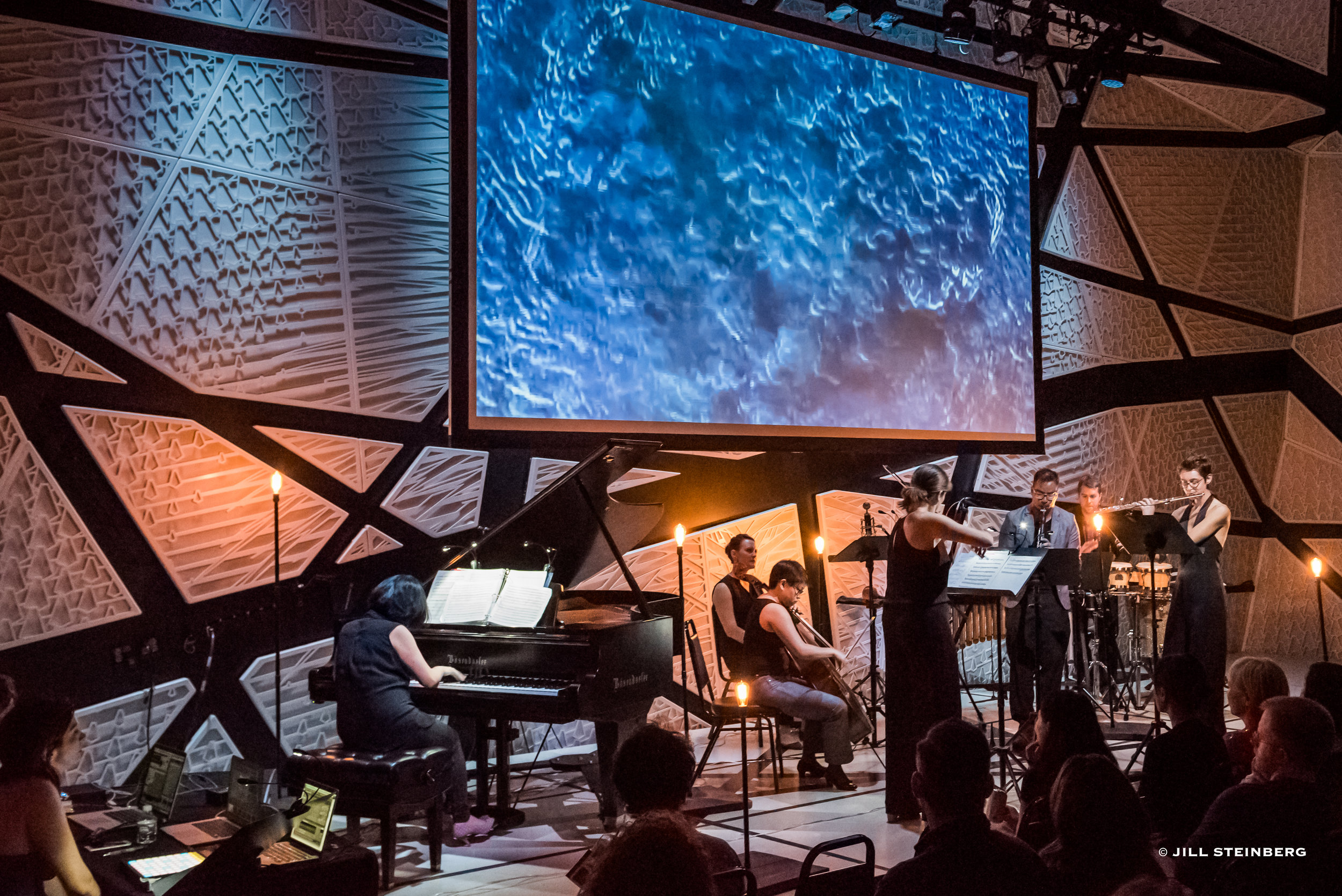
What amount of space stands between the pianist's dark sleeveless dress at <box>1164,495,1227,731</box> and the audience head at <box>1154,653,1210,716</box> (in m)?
2.84

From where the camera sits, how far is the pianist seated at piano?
13.8 feet

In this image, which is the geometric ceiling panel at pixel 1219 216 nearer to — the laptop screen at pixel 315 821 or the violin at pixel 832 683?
the violin at pixel 832 683

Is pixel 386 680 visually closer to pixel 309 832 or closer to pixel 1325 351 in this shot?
pixel 309 832

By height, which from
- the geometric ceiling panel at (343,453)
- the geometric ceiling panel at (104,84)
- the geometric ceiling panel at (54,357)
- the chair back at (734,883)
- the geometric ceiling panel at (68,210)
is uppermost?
the geometric ceiling panel at (104,84)

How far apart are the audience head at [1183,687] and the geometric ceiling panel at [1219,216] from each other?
707 centimetres

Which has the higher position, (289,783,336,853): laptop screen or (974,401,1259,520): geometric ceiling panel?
(974,401,1259,520): geometric ceiling panel

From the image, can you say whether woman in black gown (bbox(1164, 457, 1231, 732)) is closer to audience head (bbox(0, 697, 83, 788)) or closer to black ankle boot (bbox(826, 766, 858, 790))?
black ankle boot (bbox(826, 766, 858, 790))

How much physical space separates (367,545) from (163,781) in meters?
2.02

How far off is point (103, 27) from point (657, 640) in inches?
157

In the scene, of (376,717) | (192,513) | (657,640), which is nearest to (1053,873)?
(657,640)

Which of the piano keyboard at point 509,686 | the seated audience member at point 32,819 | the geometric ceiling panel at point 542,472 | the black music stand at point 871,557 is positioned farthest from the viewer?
the geometric ceiling panel at point 542,472

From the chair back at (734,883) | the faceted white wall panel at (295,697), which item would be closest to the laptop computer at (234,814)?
the faceted white wall panel at (295,697)

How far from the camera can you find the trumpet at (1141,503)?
21.0 ft

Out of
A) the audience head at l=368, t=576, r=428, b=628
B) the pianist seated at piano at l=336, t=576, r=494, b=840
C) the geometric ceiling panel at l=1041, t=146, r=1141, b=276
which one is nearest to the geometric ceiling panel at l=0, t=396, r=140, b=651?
the pianist seated at piano at l=336, t=576, r=494, b=840
